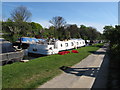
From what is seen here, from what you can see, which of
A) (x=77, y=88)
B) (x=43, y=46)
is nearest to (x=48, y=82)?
(x=77, y=88)

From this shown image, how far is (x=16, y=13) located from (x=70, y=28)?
23870 millimetres

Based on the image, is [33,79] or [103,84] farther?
[33,79]

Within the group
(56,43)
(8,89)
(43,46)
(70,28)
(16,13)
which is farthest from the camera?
(70,28)

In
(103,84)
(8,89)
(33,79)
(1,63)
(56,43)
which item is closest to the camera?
(8,89)

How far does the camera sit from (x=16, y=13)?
135 feet

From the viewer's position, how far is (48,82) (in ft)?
20.5

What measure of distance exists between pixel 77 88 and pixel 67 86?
50cm

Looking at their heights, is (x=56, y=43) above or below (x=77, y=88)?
above

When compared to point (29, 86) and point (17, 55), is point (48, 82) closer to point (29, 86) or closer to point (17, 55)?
point (29, 86)

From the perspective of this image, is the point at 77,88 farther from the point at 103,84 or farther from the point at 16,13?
the point at 16,13

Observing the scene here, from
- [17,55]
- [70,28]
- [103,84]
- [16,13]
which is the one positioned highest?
[16,13]

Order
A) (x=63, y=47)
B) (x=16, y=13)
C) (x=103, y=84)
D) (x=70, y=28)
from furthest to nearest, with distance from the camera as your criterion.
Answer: (x=70, y=28)
(x=16, y=13)
(x=63, y=47)
(x=103, y=84)

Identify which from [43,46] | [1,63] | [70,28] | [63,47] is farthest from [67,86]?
[70,28]

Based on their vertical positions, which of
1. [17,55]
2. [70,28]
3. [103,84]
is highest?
[70,28]
